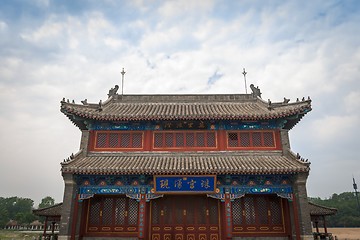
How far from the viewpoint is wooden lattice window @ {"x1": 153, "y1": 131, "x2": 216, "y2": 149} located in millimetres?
15938

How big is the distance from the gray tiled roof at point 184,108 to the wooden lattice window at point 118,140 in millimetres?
1074

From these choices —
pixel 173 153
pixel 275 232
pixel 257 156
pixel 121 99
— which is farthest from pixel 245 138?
pixel 121 99

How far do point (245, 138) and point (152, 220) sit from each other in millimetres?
7451

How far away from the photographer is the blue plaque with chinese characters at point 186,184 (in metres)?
13.9

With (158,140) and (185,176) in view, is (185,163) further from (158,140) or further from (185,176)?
(158,140)

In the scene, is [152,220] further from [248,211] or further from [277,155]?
[277,155]

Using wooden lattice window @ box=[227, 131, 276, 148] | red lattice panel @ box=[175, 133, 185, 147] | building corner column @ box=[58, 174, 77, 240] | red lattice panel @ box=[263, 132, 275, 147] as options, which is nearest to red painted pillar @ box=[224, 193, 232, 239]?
wooden lattice window @ box=[227, 131, 276, 148]

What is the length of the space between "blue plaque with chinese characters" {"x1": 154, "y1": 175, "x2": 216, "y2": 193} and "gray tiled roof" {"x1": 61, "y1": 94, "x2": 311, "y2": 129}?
3.64 m

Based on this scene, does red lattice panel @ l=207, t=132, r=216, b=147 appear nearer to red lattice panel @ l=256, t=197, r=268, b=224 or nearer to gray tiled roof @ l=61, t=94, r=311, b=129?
gray tiled roof @ l=61, t=94, r=311, b=129

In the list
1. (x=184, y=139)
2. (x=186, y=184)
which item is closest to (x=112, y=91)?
(x=184, y=139)

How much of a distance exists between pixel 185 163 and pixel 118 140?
4.59m

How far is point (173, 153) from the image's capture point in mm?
15633

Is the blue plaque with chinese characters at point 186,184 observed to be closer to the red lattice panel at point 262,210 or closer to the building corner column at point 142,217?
the building corner column at point 142,217

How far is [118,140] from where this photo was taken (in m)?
16.1
